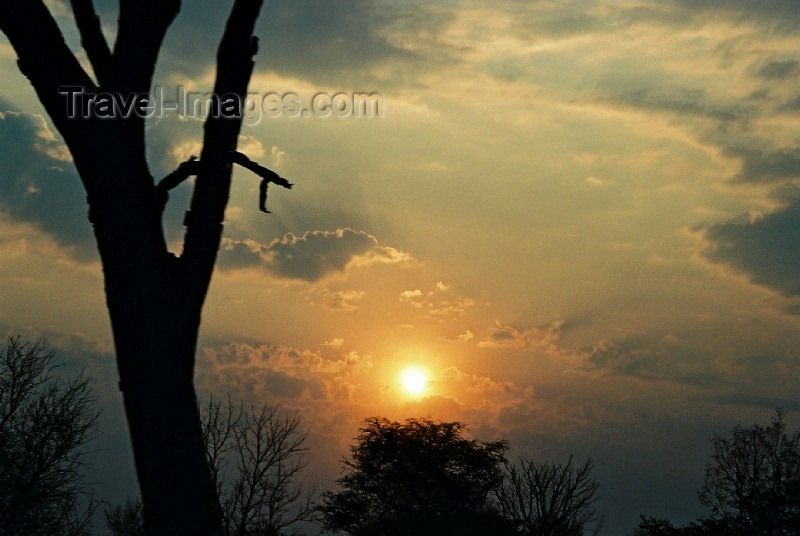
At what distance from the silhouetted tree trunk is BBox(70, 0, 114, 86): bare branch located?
0.4 inches

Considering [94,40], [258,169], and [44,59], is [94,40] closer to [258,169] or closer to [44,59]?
[44,59]

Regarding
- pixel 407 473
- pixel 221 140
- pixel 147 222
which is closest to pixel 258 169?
pixel 221 140

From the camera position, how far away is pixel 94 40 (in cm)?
660

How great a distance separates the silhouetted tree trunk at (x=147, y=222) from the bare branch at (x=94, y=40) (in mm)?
10

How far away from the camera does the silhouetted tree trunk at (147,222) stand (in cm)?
602

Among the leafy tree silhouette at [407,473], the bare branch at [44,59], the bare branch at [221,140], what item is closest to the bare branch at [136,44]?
the bare branch at [44,59]

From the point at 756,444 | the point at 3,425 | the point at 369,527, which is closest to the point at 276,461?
the point at 369,527

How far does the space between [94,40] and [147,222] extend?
5.28ft

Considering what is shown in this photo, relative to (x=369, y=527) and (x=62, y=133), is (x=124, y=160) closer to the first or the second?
(x=62, y=133)

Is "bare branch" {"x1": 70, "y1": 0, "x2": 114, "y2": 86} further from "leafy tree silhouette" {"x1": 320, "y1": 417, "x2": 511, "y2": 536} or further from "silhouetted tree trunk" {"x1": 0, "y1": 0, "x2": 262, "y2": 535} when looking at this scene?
"leafy tree silhouette" {"x1": 320, "y1": 417, "x2": 511, "y2": 536}

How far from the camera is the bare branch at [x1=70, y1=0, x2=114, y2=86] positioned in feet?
21.4

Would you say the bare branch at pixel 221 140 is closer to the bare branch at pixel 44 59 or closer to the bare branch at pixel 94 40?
the bare branch at pixel 94 40

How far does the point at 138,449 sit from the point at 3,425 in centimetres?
3111

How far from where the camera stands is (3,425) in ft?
109
